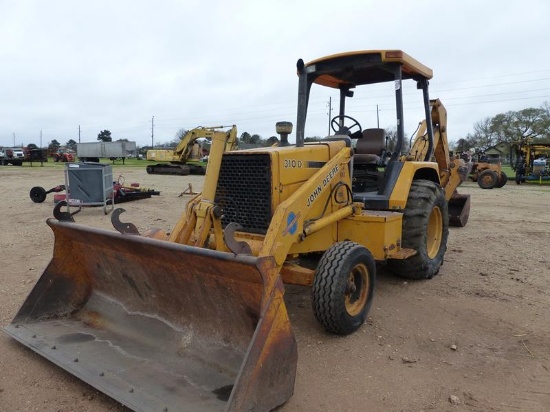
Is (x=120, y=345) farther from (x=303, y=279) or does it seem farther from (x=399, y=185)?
(x=399, y=185)

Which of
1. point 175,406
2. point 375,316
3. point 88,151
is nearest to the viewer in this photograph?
point 175,406

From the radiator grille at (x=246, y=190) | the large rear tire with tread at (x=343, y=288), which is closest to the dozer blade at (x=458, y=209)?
the large rear tire with tread at (x=343, y=288)

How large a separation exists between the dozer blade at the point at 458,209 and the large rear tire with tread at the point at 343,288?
18.7 ft

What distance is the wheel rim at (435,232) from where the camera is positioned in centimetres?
605

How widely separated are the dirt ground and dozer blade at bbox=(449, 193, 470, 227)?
2400mm

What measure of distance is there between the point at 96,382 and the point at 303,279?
177 centimetres

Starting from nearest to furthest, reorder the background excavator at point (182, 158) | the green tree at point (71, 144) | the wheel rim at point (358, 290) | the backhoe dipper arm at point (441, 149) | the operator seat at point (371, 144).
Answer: the wheel rim at point (358, 290)
the operator seat at point (371, 144)
the backhoe dipper arm at point (441, 149)
the background excavator at point (182, 158)
the green tree at point (71, 144)

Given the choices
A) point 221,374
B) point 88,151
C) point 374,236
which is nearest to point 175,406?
point 221,374

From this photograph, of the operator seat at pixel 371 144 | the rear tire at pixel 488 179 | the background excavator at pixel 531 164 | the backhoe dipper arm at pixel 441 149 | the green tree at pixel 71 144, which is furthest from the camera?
the green tree at pixel 71 144

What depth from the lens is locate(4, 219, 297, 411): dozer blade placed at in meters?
2.78

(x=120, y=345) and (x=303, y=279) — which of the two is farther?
(x=303, y=279)

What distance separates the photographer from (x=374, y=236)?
4.64m

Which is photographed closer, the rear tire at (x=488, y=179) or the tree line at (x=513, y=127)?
the rear tire at (x=488, y=179)

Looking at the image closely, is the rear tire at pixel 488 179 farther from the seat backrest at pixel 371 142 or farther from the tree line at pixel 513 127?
the tree line at pixel 513 127
